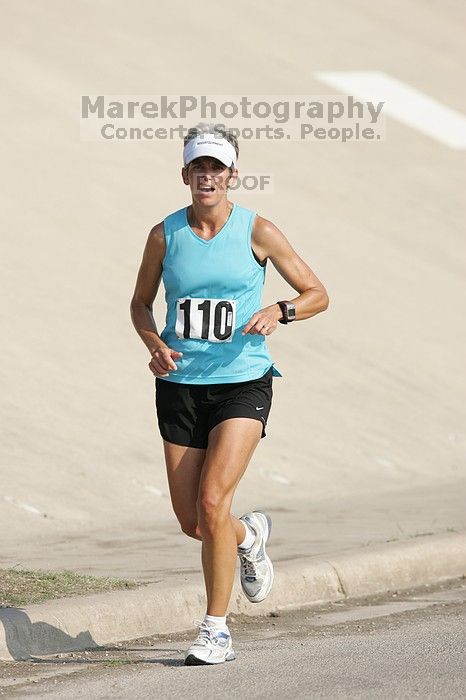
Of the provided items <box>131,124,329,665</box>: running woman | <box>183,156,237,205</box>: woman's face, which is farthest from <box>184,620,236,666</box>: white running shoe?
<box>183,156,237,205</box>: woman's face

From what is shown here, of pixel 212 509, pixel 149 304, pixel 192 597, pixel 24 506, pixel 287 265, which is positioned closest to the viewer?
pixel 212 509

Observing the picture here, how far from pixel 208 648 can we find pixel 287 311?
1345 millimetres

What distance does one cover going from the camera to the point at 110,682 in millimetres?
5430

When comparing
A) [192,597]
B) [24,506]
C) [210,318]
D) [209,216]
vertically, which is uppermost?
[209,216]

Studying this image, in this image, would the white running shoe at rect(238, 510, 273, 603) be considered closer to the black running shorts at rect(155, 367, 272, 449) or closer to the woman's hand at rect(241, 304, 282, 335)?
the black running shorts at rect(155, 367, 272, 449)

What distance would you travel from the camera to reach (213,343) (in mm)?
5820

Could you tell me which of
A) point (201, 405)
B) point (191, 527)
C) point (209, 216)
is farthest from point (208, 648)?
point (209, 216)

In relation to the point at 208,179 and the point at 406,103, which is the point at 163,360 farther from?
the point at 406,103

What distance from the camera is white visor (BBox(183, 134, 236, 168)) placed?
579cm

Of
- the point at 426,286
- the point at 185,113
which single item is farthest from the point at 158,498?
the point at 185,113

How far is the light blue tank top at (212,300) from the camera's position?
19.0 ft

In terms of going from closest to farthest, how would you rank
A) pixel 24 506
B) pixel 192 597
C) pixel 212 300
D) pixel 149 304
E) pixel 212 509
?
pixel 212 509, pixel 212 300, pixel 149 304, pixel 192 597, pixel 24 506

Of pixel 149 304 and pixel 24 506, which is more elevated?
pixel 149 304

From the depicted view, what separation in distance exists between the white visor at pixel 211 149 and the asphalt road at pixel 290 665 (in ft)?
6.47
